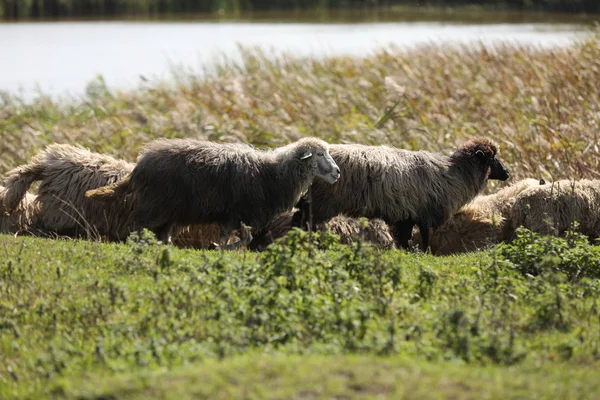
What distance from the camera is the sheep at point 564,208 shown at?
41.9ft

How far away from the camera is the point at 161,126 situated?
58.0 ft

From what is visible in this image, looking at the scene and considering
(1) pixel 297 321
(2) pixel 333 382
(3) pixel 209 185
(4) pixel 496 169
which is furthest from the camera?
(4) pixel 496 169

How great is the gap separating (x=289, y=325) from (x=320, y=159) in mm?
4804

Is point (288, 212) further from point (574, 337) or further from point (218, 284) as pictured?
point (574, 337)

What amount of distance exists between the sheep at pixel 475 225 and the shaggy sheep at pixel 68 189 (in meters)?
4.44

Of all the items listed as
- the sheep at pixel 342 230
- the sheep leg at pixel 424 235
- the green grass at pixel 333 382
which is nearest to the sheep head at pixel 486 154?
the sheep leg at pixel 424 235

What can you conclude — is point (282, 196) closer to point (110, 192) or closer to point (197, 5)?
point (110, 192)

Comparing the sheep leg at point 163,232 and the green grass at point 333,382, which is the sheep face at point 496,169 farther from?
the green grass at point 333,382

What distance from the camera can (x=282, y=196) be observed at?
492 inches

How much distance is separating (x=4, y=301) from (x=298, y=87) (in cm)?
1202

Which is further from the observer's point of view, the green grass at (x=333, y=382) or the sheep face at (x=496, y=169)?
the sheep face at (x=496, y=169)

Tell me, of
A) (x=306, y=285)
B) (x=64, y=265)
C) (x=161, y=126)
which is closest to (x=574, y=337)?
(x=306, y=285)

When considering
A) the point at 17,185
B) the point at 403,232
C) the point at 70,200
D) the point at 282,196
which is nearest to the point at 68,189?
the point at 70,200

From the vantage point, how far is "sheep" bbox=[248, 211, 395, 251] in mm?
13095
